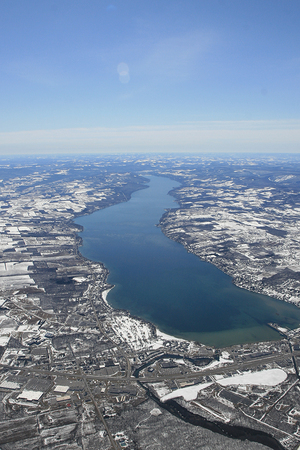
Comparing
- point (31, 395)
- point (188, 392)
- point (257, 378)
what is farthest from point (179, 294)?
point (31, 395)

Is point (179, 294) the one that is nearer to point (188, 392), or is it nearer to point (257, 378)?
point (257, 378)

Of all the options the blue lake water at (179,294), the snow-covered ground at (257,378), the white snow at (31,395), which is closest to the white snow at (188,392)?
the snow-covered ground at (257,378)

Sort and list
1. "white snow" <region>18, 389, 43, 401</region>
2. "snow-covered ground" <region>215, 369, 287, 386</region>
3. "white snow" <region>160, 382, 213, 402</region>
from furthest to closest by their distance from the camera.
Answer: "snow-covered ground" <region>215, 369, 287, 386</region>, "white snow" <region>160, 382, 213, 402</region>, "white snow" <region>18, 389, 43, 401</region>

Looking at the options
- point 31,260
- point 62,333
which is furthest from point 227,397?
point 31,260

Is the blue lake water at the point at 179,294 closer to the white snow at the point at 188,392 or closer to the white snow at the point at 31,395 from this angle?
the white snow at the point at 188,392

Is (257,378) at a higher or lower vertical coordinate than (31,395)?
lower

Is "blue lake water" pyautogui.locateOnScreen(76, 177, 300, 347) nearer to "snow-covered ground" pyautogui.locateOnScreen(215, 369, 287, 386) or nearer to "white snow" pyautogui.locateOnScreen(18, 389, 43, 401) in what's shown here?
"snow-covered ground" pyautogui.locateOnScreen(215, 369, 287, 386)

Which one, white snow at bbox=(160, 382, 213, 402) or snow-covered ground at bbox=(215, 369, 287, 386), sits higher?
white snow at bbox=(160, 382, 213, 402)

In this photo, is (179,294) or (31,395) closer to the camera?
(31,395)

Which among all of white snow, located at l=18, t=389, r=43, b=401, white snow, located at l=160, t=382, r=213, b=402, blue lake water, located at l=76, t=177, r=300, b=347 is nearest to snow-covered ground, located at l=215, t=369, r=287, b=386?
white snow, located at l=160, t=382, r=213, b=402
